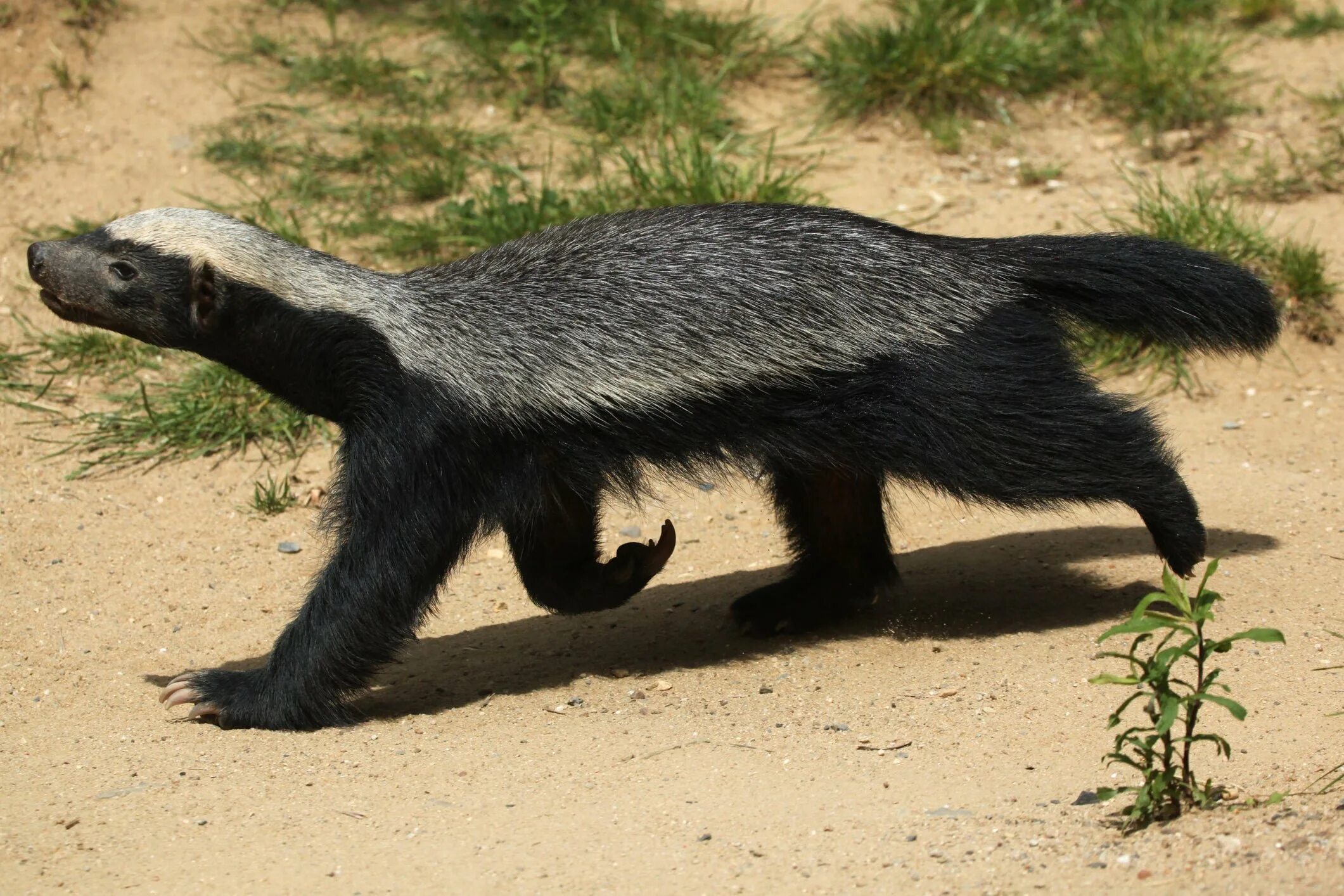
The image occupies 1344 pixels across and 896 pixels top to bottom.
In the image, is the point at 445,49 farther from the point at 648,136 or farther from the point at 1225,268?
the point at 1225,268

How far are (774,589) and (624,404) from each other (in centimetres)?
124

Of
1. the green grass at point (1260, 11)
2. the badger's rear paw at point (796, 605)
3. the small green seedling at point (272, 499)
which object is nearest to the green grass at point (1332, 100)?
the green grass at point (1260, 11)

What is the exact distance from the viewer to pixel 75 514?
6793 mm

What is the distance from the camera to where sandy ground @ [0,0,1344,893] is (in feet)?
12.2

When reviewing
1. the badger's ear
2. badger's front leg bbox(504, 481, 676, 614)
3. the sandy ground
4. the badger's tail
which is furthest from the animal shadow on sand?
the badger's ear

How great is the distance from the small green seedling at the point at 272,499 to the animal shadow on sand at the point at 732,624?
1.30 metres

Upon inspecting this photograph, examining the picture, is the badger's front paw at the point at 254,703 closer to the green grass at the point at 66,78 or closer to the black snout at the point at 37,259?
the black snout at the point at 37,259

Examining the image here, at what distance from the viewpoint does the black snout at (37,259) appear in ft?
16.6

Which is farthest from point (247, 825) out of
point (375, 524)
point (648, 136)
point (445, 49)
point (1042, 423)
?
point (445, 49)

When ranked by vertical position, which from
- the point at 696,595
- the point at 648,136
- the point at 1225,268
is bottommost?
the point at 696,595

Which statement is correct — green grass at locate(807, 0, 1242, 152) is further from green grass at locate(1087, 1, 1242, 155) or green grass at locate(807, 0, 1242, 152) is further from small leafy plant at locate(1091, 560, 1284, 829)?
small leafy plant at locate(1091, 560, 1284, 829)

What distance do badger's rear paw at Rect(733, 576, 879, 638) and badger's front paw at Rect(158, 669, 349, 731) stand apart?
1626 millimetres

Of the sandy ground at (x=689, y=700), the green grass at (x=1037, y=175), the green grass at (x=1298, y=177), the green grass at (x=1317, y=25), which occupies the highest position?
the green grass at (x=1317, y=25)

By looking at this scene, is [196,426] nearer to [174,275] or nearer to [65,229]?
[65,229]
